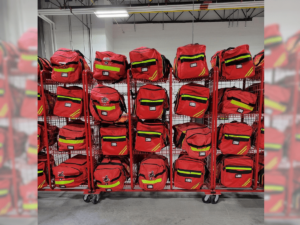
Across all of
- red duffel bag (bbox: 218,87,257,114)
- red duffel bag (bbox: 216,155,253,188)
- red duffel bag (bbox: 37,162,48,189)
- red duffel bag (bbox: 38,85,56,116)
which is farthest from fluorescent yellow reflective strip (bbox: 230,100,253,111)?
red duffel bag (bbox: 37,162,48,189)

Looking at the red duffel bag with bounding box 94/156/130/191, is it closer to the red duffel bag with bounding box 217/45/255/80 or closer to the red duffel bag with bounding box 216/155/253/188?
the red duffel bag with bounding box 216/155/253/188

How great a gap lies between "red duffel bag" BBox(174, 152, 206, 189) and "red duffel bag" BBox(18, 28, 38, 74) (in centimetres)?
268

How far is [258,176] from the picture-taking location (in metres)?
2.96

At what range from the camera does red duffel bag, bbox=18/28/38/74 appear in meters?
0.41

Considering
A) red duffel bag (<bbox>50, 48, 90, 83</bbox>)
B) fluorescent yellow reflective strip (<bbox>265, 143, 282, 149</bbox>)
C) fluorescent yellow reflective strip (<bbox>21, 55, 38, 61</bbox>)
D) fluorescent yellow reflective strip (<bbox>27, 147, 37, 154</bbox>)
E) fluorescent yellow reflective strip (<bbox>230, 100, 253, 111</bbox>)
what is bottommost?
fluorescent yellow reflective strip (<bbox>27, 147, 37, 154</bbox>)

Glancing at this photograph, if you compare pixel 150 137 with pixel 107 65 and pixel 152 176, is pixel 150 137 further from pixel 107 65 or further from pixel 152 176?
pixel 107 65

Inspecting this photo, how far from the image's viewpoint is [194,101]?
269 cm

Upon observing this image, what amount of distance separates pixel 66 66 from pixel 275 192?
2.89 meters

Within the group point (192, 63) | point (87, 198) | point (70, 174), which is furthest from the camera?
point (87, 198)

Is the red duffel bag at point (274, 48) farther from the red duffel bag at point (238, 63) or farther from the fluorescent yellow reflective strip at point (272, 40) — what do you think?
the red duffel bag at point (238, 63)

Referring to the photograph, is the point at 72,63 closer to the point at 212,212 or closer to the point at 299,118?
the point at 299,118

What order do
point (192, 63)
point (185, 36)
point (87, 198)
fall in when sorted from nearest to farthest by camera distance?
point (192, 63) → point (87, 198) → point (185, 36)

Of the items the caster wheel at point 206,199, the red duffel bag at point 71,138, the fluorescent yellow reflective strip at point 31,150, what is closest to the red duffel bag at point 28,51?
the fluorescent yellow reflective strip at point 31,150

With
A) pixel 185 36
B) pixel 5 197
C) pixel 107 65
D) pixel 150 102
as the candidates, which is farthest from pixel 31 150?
pixel 185 36
